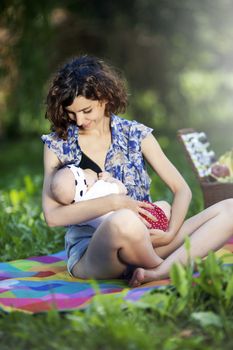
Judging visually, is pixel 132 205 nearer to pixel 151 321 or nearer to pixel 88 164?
pixel 88 164

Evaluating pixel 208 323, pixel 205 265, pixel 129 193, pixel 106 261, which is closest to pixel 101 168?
pixel 129 193

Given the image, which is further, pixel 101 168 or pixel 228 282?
pixel 101 168

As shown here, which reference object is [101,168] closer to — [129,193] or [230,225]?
[129,193]

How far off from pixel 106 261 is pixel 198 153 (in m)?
1.60

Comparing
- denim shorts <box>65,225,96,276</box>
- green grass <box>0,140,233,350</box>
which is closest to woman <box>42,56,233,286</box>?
denim shorts <box>65,225,96,276</box>

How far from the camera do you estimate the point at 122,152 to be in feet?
14.3

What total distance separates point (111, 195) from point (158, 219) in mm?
285

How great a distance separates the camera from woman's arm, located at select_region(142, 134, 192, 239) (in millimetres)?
4164

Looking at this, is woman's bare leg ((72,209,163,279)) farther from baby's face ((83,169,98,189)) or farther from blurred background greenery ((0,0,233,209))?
blurred background greenery ((0,0,233,209))

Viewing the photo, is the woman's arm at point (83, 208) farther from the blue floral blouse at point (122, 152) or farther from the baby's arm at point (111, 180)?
the blue floral blouse at point (122, 152)

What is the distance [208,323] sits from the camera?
318 cm

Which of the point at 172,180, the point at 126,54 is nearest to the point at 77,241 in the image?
the point at 172,180

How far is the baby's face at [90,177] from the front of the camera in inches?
161

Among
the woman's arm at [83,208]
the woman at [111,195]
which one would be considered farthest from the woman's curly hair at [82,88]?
the woman's arm at [83,208]
